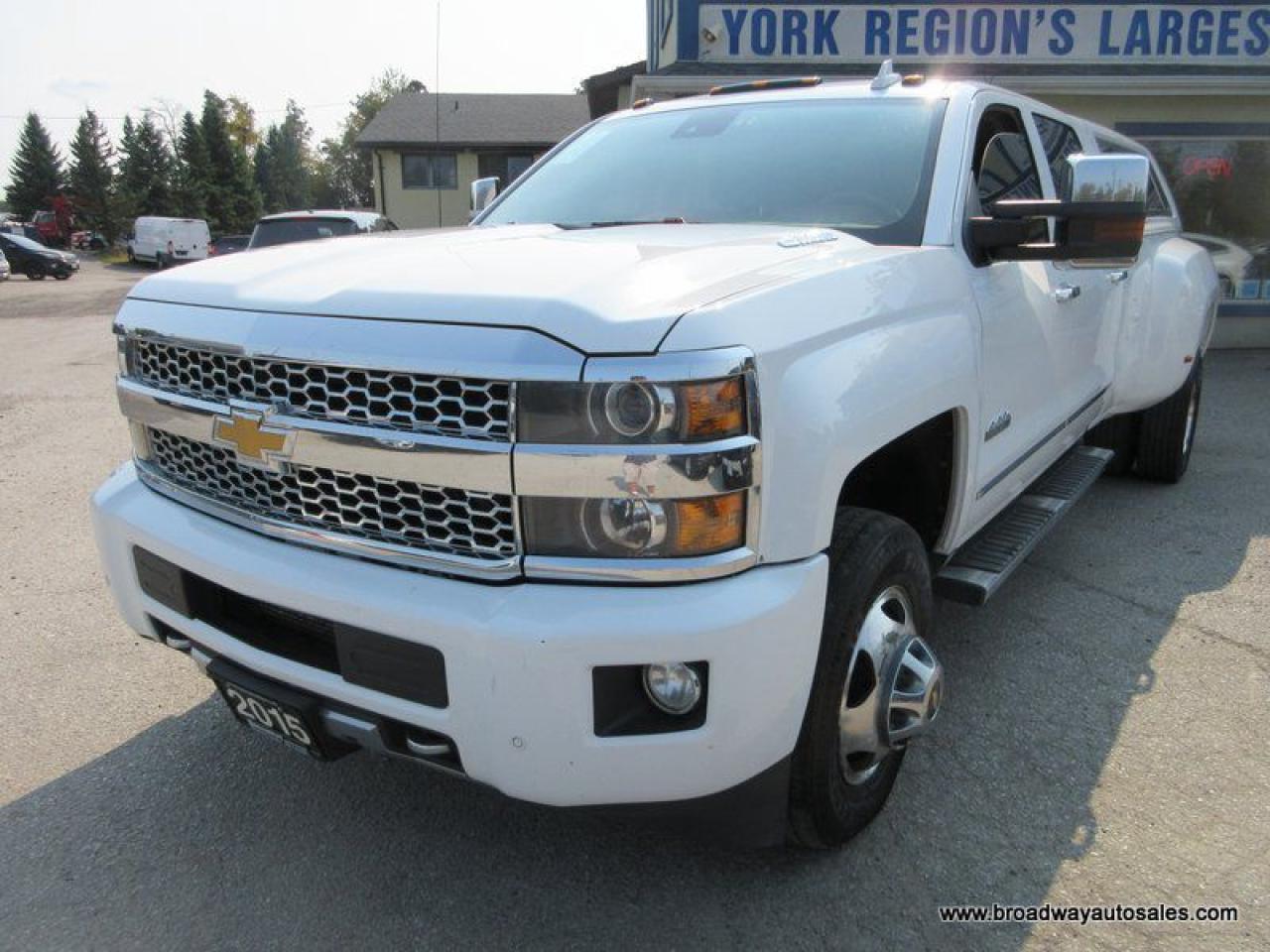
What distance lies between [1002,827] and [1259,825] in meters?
0.67

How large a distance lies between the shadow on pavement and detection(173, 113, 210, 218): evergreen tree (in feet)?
172

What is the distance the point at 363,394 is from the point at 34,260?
3436cm

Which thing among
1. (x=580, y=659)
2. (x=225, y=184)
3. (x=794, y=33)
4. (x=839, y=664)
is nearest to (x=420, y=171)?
(x=225, y=184)

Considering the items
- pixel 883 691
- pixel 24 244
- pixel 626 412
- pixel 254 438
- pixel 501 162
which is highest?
pixel 501 162

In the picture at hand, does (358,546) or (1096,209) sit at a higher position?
(1096,209)

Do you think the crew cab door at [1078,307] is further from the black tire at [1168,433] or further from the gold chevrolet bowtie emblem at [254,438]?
the gold chevrolet bowtie emblem at [254,438]

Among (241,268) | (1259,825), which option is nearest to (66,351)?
(241,268)

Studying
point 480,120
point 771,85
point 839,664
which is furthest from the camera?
point 480,120

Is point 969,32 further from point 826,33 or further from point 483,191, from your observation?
point 483,191

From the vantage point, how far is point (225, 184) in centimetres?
5197

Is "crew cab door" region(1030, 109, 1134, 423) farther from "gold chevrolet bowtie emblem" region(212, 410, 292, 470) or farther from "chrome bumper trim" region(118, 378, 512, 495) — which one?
"gold chevrolet bowtie emblem" region(212, 410, 292, 470)

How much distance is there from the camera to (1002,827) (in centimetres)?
255

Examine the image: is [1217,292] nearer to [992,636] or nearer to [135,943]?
[992,636]

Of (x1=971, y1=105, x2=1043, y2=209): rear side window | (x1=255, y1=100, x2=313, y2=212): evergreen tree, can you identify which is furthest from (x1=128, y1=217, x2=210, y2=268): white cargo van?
(x1=971, y1=105, x2=1043, y2=209): rear side window
